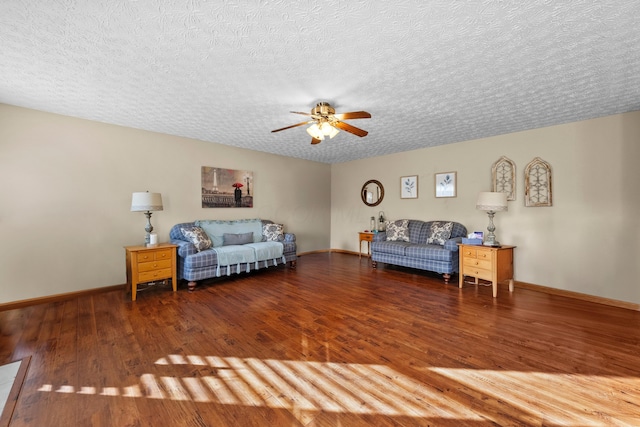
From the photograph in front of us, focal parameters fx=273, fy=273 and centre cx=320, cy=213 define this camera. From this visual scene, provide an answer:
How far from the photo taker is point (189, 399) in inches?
66.6

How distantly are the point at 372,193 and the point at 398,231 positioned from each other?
136 cm

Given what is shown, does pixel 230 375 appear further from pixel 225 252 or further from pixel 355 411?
pixel 225 252

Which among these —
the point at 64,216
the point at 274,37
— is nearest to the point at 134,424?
the point at 274,37

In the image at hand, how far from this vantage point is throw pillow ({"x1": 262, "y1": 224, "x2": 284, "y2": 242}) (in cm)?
531

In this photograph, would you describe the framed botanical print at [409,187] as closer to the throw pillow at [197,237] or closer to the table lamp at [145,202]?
the throw pillow at [197,237]

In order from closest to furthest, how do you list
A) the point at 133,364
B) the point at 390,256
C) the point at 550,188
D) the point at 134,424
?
1. the point at 134,424
2. the point at 133,364
3. the point at 550,188
4. the point at 390,256

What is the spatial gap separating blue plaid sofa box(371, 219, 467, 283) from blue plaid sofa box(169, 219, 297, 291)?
1.82 m

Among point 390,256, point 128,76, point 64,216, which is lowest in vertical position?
point 390,256

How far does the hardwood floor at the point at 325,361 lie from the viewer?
1.58 metres

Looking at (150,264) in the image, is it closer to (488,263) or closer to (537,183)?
(488,263)

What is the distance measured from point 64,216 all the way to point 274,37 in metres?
3.72

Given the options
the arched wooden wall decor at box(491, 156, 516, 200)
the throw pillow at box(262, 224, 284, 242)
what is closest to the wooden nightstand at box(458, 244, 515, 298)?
the arched wooden wall decor at box(491, 156, 516, 200)

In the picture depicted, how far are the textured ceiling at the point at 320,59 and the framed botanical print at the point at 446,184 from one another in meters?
1.54

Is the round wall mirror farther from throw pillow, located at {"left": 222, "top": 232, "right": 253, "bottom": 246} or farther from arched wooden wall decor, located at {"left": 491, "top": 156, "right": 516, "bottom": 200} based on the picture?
throw pillow, located at {"left": 222, "top": 232, "right": 253, "bottom": 246}
